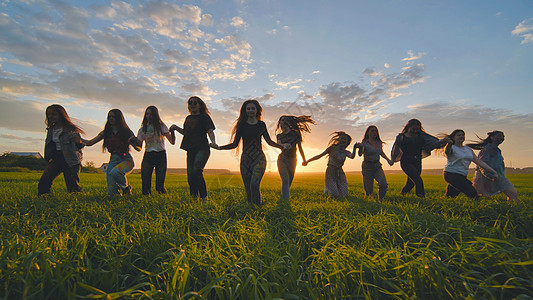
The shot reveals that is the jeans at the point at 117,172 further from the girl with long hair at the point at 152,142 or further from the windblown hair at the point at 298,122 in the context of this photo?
the windblown hair at the point at 298,122

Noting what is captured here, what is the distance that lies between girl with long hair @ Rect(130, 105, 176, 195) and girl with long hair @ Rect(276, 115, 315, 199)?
310 centimetres

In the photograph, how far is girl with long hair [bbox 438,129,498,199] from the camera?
723 cm

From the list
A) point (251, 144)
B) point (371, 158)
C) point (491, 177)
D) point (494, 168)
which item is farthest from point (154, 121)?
point (494, 168)

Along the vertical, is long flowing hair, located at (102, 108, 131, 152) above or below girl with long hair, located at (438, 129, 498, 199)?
above

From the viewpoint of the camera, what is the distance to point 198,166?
19.8 feet

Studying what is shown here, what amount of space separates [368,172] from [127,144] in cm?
745

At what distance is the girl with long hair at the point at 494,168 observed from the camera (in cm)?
750

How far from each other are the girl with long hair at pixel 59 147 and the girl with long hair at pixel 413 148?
9.63m

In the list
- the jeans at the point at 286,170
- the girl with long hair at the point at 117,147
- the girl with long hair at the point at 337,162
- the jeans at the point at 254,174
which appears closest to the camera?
the jeans at the point at 254,174

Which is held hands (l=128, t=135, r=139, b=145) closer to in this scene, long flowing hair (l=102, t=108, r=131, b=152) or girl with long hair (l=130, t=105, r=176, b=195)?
girl with long hair (l=130, t=105, r=176, b=195)

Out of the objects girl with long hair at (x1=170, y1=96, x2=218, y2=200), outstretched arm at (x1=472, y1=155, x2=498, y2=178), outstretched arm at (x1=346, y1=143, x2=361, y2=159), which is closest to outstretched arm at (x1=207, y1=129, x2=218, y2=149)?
girl with long hair at (x1=170, y1=96, x2=218, y2=200)

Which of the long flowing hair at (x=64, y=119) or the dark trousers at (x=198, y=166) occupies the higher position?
the long flowing hair at (x=64, y=119)

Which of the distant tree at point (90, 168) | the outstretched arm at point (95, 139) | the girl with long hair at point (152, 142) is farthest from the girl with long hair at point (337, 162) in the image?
the distant tree at point (90, 168)

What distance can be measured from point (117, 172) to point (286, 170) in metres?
4.61
